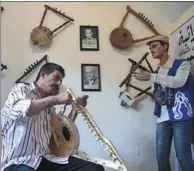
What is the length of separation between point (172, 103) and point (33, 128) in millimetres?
898

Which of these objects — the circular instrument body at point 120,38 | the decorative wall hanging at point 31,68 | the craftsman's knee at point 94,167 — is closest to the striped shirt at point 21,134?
the craftsman's knee at point 94,167

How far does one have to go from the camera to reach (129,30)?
2.88 m

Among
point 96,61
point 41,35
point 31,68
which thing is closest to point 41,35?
point 41,35

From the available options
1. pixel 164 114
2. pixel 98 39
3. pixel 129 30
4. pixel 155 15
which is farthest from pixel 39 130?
pixel 155 15

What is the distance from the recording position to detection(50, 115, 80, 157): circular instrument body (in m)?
1.68

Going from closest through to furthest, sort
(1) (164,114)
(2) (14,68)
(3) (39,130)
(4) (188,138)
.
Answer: (3) (39,130)
(4) (188,138)
(1) (164,114)
(2) (14,68)

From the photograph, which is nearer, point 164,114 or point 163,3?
point 164,114

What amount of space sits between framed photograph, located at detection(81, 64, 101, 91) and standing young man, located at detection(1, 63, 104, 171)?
101 centimetres

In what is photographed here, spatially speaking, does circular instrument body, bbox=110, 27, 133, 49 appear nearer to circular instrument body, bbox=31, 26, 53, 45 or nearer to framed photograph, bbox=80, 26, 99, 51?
framed photograph, bbox=80, 26, 99, 51

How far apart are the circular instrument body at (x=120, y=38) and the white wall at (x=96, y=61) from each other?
0.17 feet

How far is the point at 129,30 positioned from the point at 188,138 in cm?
130

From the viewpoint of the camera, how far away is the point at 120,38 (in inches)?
110

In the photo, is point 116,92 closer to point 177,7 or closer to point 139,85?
point 139,85

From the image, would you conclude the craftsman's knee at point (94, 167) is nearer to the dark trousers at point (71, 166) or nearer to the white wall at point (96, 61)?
the dark trousers at point (71, 166)
